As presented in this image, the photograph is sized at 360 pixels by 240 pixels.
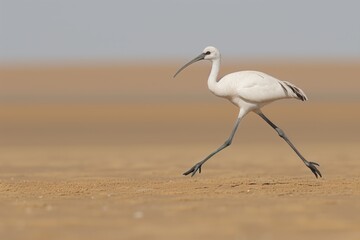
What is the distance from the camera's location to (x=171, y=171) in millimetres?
18031

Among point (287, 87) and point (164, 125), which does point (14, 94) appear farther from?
point (287, 87)

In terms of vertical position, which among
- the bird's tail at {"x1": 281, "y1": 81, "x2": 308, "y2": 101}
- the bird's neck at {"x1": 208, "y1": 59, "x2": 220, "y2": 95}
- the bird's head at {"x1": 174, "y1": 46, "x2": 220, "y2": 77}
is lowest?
the bird's tail at {"x1": 281, "y1": 81, "x2": 308, "y2": 101}

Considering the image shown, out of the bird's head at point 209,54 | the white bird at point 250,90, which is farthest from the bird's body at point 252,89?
the bird's head at point 209,54

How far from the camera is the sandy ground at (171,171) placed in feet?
32.7

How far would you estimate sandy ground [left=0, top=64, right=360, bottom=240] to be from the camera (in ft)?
32.7

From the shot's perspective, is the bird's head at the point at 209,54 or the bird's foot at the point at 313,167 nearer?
the bird's foot at the point at 313,167

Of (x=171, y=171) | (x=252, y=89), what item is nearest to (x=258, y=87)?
(x=252, y=89)

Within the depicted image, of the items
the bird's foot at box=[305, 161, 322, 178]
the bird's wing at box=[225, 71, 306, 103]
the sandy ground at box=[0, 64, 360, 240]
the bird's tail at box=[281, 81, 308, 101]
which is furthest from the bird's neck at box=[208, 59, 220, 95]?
the bird's foot at box=[305, 161, 322, 178]

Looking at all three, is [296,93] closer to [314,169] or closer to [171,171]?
[314,169]

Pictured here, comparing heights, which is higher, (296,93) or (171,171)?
(296,93)

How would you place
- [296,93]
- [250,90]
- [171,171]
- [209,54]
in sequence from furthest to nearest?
[171,171], [209,54], [296,93], [250,90]

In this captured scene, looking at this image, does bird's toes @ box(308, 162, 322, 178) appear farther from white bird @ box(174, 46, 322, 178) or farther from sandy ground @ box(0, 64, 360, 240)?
sandy ground @ box(0, 64, 360, 240)

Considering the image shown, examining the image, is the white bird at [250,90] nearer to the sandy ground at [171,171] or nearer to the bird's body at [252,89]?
the bird's body at [252,89]

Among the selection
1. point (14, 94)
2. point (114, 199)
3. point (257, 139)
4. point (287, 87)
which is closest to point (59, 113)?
point (257, 139)
